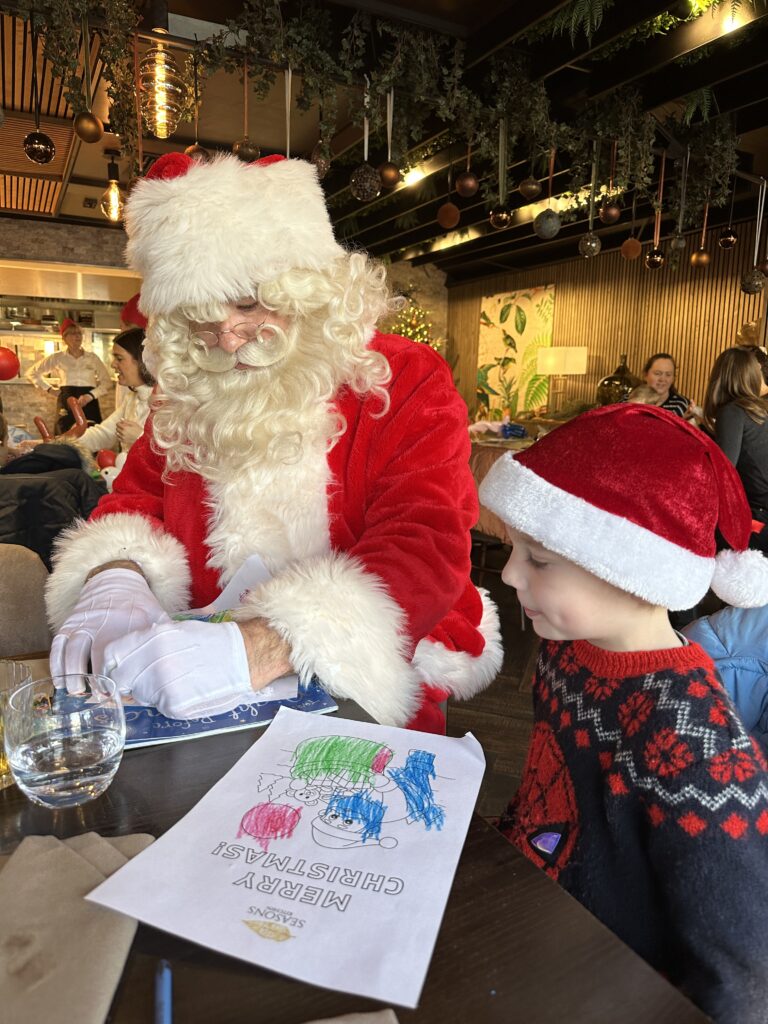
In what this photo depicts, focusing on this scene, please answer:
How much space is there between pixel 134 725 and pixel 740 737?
0.66m

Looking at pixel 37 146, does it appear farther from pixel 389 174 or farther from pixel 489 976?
pixel 489 976

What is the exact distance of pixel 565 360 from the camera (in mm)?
8945

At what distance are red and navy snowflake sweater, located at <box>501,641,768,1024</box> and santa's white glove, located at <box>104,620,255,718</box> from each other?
0.41 metres

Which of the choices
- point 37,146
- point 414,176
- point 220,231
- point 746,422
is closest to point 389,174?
point 37,146

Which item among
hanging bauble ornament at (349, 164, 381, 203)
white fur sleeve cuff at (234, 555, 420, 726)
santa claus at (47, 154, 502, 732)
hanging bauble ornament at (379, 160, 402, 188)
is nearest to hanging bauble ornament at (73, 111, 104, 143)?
hanging bauble ornament at (349, 164, 381, 203)

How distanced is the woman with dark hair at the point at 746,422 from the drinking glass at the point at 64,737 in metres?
3.45

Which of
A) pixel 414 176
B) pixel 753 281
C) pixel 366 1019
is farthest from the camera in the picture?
pixel 414 176

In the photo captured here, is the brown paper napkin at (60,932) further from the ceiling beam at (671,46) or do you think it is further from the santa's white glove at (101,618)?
the ceiling beam at (671,46)

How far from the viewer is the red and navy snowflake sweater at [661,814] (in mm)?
602

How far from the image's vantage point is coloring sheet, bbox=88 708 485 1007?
1.51 feet

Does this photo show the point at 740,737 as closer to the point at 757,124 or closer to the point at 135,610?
the point at 135,610

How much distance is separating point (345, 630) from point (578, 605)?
322mm

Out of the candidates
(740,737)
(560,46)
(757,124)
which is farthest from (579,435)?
(757,124)

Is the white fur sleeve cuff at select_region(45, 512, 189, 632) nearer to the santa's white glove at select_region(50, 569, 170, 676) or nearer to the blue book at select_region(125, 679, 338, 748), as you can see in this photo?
the santa's white glove at select_region(50, 569, 170, 676)
